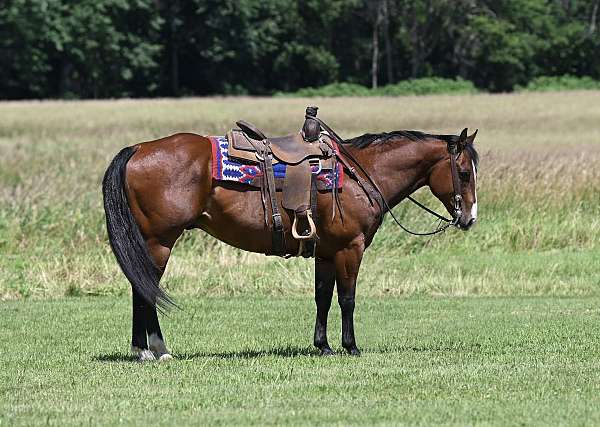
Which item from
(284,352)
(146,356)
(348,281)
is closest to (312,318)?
(284,352)

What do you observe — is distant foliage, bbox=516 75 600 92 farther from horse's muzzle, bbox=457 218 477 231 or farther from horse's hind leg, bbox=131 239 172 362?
horse's hind leg, bbox=131 239 172 362

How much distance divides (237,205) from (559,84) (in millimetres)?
68842

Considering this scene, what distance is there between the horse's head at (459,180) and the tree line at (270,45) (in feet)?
214

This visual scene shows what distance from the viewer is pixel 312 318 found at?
13.6 metres

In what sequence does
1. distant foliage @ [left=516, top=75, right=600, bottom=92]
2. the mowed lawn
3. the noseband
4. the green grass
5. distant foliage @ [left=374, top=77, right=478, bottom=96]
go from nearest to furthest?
the mowed lawn
the noseband
the green grass
distant foliage @ [left=374, top=77, right=478, bottom=96]
distant foliage @ [left=516, top=75, right=600, bottom=92]

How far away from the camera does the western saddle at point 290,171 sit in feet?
34.3

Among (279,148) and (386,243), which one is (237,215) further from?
(386,243)

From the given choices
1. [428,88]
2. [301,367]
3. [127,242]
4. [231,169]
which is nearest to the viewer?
[301,367]

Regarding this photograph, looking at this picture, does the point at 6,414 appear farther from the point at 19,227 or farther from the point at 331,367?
→ the point at 19,227

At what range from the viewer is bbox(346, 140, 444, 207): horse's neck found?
428 inches

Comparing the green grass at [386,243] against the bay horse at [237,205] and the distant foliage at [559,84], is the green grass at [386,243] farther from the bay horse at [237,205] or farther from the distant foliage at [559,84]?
the distant foliage at [559,84]

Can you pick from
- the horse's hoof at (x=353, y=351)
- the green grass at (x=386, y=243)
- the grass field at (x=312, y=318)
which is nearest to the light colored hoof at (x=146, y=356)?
the grass field at (x=312, y=318)

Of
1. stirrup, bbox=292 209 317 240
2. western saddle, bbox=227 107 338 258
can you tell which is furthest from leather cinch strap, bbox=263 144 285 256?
stirrup, bbox=292 209 317 240

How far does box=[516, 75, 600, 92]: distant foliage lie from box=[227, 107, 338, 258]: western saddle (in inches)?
2497
